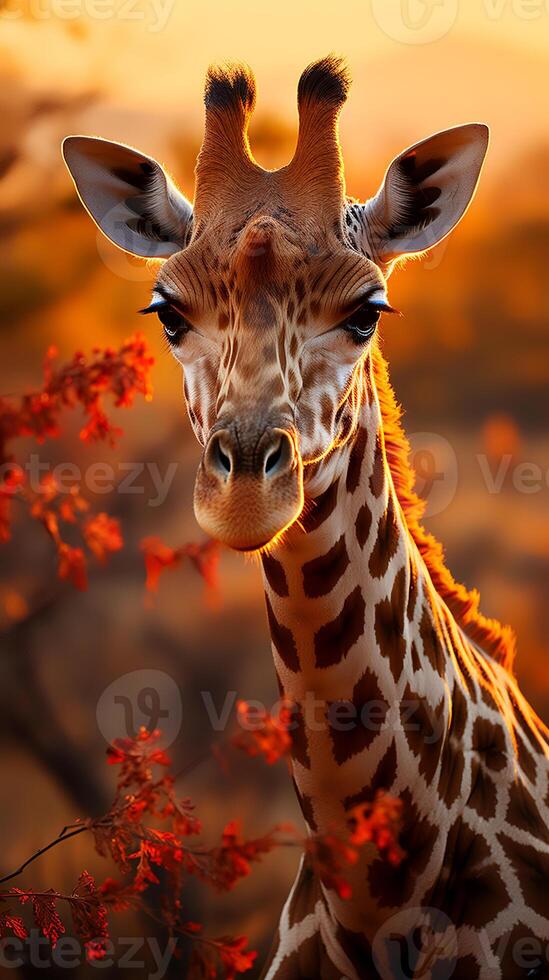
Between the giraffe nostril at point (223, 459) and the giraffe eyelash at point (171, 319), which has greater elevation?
the giraffe eyelash at point (171, 319)

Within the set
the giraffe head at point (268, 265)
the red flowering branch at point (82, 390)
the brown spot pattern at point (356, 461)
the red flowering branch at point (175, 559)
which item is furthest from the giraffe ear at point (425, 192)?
the red flowering branch at point (175, 559)

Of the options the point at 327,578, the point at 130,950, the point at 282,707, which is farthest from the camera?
the point at 130,950

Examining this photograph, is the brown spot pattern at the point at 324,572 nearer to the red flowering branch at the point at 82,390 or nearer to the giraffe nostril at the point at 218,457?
the giraffe nostril at the point at 218,457

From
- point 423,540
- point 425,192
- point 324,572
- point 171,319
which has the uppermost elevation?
point 425,192

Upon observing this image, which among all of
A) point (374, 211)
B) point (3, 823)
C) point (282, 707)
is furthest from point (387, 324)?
point (282, 707)

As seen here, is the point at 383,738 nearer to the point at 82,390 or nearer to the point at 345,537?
the point at 345,537

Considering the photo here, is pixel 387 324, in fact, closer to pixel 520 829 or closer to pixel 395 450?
pixel 395 450

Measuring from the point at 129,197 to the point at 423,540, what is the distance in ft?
4.92

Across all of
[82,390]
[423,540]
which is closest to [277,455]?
[82,390]

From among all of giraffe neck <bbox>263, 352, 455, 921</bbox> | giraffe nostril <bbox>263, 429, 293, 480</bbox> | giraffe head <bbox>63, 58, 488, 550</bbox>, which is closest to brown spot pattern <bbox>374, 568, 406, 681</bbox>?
giraffe neck <bbox>263, 352, 455, 921</bbox>

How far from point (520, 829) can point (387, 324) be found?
5.04 metres

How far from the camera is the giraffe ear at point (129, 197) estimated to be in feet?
11.8

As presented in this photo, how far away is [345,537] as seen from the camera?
324cm

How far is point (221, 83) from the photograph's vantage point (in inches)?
133
